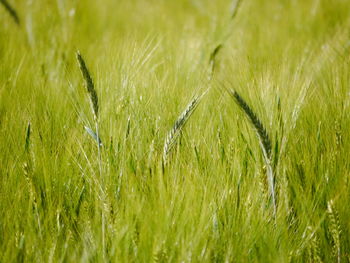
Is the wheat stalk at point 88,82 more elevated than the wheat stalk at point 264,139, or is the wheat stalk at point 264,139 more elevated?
the wheat stalk at point 88,82

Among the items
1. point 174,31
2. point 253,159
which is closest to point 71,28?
point 174,31

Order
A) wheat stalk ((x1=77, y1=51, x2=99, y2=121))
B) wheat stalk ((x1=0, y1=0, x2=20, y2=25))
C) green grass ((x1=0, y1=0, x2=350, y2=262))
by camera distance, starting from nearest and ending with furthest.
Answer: green grass ((x1=0, y1=0, x2=350, y2=262)) → wheat stalk ((x1=77, y1=51, x2=99, y2=121)) → wheat stalk ((x1=0, y1=0, x2=20, y2=25))

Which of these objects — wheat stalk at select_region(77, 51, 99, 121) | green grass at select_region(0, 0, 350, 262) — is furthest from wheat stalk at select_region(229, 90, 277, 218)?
wheat stalk at select_region(77, 51, 99, 121)

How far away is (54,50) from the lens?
185cm

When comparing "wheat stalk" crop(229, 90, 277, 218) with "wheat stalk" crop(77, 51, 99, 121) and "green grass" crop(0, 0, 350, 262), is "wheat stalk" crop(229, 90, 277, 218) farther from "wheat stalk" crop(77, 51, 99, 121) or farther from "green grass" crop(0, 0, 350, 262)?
"wheat stalk" crop(77, 51, 99, 121)

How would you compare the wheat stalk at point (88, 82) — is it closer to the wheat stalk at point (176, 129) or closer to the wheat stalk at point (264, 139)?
the wheat stalk at point (176, 129)

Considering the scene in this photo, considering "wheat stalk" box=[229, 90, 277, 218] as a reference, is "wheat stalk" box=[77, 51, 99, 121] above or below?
above

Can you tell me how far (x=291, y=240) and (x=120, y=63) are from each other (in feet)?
2.00

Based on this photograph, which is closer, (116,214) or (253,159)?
(116,214)

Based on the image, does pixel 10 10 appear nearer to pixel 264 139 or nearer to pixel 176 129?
pixel 176 129

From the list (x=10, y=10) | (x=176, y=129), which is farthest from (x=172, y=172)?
(x=10, y=10)

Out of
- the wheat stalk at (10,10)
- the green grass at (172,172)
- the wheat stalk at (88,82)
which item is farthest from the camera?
the wheat stalk at (10,10)

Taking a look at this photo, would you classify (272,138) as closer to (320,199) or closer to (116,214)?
(320,199)

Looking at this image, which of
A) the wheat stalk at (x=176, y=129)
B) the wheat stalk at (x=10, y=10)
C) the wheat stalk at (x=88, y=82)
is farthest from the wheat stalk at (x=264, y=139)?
the wheat stalk at (x=10, y=10)
